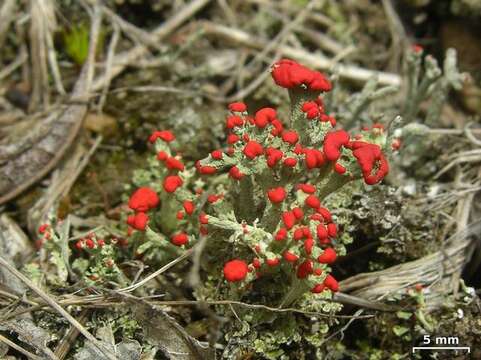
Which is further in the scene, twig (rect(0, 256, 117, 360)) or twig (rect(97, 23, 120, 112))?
twig (rect(97, 23, 120, 112))

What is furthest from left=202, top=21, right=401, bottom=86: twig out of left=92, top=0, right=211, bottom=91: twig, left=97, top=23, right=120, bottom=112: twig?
left=97, top=23, right=120, bottom=112: twig

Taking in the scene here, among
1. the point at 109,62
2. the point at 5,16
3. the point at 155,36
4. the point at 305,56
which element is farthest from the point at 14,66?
the point at 305,56

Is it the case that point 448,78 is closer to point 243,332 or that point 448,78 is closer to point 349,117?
point 349,117

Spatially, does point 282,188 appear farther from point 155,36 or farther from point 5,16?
point 5,16

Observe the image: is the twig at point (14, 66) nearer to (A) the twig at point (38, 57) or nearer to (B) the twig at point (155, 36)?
(A) the twig at point (38, 57)

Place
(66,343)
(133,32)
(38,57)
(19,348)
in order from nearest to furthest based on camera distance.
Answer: (19,348) → (66,343) → (38,57) → (133,32)

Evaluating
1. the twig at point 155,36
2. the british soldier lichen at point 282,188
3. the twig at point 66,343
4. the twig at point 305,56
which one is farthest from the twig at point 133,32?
the twig at point 66,343

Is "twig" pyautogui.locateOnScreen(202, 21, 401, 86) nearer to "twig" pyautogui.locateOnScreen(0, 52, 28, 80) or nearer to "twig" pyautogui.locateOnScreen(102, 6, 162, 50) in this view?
"twig" pyautogui.locateOnScreen(102, 6, 162, 50)

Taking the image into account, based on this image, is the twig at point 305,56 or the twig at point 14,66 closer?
the twig at point 14,66
